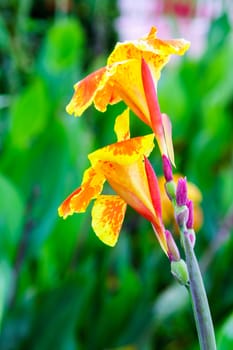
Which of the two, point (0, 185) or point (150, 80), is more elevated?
point (0, 185)

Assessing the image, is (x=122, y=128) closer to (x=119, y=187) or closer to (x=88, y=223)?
(x=119, y=187)

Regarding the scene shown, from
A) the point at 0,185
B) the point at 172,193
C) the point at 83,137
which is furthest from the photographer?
the point at 83,137

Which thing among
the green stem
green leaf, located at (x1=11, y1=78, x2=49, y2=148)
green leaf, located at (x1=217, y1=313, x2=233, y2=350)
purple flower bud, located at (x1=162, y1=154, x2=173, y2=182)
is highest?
green leaf, located at (x1=11, y1=78, x2=49, y2=148)

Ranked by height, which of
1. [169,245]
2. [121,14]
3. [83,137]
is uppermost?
[121,14]

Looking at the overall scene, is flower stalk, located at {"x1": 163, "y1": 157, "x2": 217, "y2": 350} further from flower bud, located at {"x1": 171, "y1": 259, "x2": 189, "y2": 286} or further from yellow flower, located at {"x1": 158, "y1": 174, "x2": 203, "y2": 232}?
yellow flower, located at {"x1": 158, "y1": 174, "x2": 203, "y2": 232}

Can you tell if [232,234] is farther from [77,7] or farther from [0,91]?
[77,7]

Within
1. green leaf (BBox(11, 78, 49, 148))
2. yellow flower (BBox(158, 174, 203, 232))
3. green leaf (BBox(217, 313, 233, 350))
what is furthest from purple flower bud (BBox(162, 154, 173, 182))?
green leaf (BBox(11, 78, 49, 148))

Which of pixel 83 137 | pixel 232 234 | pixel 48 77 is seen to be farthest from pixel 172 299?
pixel 48 77
